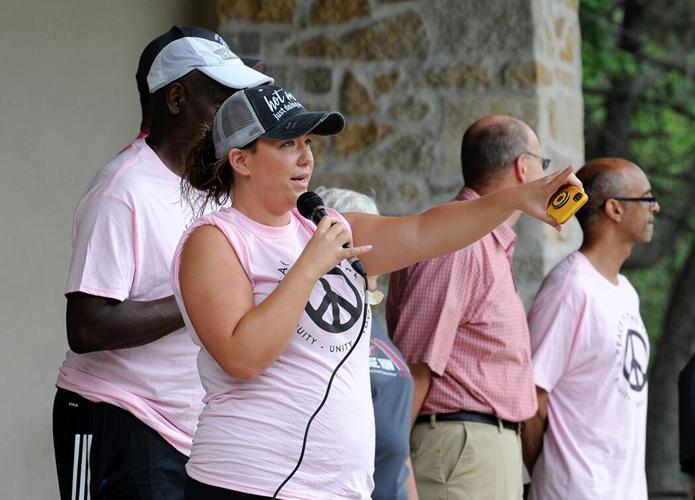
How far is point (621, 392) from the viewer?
4.09 metres

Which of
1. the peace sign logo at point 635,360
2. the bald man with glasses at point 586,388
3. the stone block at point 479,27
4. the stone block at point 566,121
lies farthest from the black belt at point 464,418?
the stone block at point 479,27

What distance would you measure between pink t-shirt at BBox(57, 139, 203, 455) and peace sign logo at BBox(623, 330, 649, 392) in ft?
5.19

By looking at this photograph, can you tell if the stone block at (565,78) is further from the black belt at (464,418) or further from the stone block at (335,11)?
the black belt at (464,418)

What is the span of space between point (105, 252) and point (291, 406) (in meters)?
0.80

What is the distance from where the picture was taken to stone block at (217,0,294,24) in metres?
5.51

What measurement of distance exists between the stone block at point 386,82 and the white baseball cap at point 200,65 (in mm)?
2099

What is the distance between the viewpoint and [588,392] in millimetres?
4090

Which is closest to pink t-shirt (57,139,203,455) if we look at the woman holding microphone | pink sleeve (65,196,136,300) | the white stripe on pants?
pink sleeve (65,196,136,300)

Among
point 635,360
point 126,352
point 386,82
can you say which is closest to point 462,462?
point 635,360

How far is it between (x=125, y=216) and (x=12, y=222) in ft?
5.83

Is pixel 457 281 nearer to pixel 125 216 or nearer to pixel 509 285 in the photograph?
pixel 509 285

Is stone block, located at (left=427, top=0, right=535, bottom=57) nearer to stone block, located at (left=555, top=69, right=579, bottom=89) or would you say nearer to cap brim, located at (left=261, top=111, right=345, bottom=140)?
stone block, located at (left=555, top=69, right=579, bottom=89)

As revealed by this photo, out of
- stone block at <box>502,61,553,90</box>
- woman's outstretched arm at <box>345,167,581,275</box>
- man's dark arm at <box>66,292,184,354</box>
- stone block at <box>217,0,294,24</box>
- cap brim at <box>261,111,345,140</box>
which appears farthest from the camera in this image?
stone block at <box>217,0,294,24</box>

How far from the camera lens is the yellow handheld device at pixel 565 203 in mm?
2666
